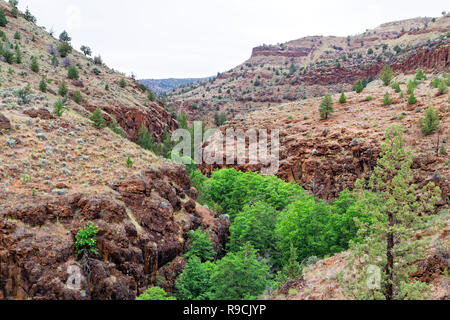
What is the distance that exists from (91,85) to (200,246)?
4572 centimetres

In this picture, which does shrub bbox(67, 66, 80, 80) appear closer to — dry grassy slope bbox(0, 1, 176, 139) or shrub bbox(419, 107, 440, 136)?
dry grassy slope bbox(0, 1, 176, 139)

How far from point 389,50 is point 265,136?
73.2 meters

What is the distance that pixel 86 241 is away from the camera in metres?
13.8

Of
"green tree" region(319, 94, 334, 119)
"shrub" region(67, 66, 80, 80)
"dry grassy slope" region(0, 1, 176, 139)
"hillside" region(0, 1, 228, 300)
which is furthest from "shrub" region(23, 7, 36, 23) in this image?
"green tree" region(319, 94, 334, 119)

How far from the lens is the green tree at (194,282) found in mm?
16234

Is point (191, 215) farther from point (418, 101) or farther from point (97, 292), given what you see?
point (418, 101)

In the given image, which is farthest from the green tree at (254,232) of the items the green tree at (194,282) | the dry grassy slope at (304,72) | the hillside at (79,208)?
the dry grassy slope at (304,72)

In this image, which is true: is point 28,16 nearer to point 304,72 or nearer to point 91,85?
point 91,85

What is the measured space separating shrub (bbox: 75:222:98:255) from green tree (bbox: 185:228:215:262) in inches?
273

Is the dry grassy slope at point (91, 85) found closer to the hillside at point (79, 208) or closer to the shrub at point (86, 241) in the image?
the hillside at point (79, 208)

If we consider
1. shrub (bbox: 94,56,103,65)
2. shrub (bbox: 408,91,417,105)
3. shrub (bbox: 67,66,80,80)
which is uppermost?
shrub (bbox: 94,56,103,65)

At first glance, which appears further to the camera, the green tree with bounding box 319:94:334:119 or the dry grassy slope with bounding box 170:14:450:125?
the dry grassy slope with bounding box 170:14:450:125

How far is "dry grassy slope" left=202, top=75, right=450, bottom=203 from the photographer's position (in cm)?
2998

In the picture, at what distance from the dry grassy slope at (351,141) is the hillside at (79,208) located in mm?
15977
